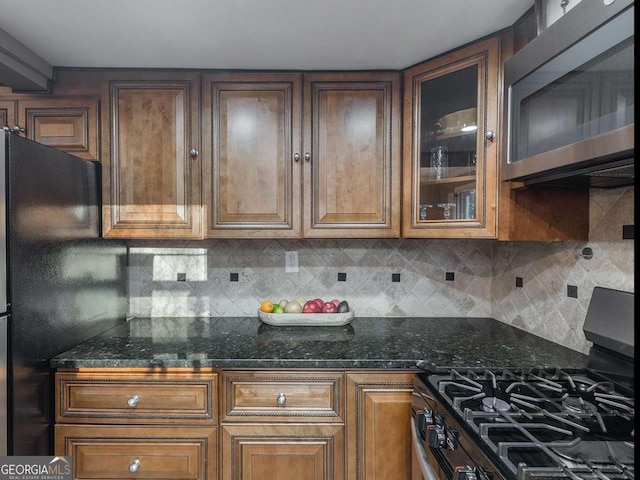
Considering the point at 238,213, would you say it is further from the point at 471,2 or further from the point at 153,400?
the point at 471,2

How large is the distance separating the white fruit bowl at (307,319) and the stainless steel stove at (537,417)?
577 millimetres

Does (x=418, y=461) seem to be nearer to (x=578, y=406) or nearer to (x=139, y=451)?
(x=578, y=406)

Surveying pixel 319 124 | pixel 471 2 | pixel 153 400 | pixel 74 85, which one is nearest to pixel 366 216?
pixel 319 124

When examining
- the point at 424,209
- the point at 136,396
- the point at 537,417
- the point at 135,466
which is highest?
the point at 424,209

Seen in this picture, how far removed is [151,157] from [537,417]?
1.78m

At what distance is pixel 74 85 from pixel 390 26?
1.45m

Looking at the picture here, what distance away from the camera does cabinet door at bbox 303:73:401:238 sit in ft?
5.58

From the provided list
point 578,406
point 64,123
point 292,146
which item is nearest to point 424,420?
point 578,406

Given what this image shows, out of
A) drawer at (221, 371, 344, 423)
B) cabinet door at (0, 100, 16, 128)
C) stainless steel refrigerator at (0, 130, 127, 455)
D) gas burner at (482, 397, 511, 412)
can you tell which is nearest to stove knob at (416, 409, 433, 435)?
gas burner at (482, 397, 511, 412)

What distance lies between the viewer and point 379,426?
4.45 feet

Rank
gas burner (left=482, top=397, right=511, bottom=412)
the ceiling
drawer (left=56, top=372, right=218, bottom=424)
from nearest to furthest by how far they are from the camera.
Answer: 1. gas burner (left=482, top=397, right=511, bottom=412)
2. the ceiling
3. drawer (left=56, top=372, right=218, bottom=424)

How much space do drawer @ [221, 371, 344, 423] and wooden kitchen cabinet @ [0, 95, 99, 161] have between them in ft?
4.08

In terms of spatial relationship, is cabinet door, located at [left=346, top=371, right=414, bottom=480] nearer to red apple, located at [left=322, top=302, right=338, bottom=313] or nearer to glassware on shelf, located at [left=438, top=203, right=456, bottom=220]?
red apple, located at [left=322, top=302, right=338, bottom=313]

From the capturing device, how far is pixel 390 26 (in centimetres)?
138
